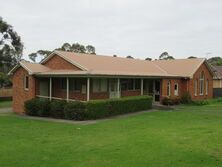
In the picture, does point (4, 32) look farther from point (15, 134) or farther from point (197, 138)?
point (197, 138)

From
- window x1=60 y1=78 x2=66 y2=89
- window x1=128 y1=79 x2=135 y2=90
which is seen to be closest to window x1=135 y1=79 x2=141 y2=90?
window x1=128 y1=79 x2=135 y2=90

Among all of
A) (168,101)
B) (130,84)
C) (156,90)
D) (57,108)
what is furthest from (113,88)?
(57,108)

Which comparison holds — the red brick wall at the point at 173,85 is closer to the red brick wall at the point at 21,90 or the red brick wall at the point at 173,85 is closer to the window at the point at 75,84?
the window at the point at 75,84

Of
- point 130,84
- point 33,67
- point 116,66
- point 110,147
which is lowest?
point 110,147

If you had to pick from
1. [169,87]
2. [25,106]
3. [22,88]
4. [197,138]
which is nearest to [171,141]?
[197,138]

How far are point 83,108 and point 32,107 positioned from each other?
5.66m

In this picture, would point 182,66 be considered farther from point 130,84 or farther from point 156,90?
point 130,84

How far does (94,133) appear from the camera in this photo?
671 inches

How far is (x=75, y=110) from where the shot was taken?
23.6 metres

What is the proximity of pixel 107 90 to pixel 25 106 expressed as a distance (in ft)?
22.9

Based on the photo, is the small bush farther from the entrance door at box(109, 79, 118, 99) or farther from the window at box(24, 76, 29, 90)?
the entrance door at box(109, 79, 118, 99)

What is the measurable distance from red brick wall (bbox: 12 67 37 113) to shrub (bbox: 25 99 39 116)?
3.70 feet

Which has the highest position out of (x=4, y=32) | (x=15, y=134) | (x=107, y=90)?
(x=4, y=32)

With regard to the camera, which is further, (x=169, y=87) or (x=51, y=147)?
(x=169, y=87)
